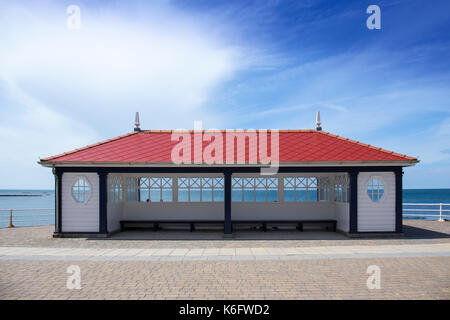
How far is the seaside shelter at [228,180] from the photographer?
10492 mm

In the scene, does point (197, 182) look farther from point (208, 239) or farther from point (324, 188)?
point (324, 188)

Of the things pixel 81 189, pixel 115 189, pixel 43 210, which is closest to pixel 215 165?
pixel 115 189

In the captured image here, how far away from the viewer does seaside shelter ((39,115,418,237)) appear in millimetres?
10492

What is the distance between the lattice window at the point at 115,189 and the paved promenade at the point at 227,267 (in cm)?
179

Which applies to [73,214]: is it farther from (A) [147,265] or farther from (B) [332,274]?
(B) [332,274]

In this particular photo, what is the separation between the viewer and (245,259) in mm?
7586

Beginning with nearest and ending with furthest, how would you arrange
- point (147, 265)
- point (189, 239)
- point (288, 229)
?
point (147, 265), point (189, 239), point (288, 229)

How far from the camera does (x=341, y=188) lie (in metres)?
11.6

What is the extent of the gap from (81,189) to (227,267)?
6.96 metres

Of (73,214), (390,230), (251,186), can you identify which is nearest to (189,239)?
(251,186)

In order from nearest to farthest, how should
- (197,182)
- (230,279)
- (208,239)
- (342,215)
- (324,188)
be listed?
(230,279)
(208,239)
(342,215)
(197,182)
(324,188)

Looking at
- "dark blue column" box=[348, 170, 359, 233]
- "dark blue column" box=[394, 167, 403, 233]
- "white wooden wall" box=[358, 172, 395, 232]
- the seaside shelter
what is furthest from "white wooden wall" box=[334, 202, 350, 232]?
"dark blue column" box=[394, 167, 403, 233]

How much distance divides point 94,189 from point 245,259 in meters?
6.49

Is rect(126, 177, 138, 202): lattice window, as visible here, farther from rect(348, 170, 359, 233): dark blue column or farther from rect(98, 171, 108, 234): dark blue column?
rect(348, 170, 359, 233): dark blue column
